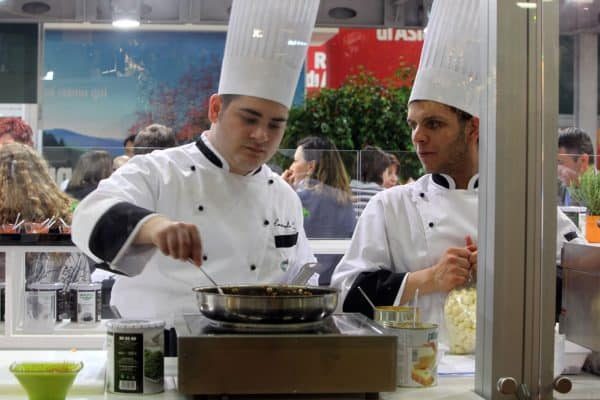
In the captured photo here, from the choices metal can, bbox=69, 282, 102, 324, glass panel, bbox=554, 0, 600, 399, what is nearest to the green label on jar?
metal can, bbox=69, 282, 102, 324

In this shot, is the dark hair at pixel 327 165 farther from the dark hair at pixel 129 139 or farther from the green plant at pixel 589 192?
the green plant at pixel 589 192

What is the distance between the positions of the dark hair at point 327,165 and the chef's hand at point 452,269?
0.94 ft

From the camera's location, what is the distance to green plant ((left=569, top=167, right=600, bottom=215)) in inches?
78.1

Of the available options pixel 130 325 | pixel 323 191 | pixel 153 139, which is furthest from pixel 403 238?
pixel 130 325

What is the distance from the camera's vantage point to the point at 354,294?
2.06 metres

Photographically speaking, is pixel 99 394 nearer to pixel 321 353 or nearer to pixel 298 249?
pixel 321 353

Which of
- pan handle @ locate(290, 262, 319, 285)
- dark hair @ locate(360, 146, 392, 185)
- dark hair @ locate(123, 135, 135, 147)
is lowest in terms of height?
pan handle @ locate(290, 262, 319, 285)

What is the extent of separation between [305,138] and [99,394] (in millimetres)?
776

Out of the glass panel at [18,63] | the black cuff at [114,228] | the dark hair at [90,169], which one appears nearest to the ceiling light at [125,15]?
the glass panel at [18,63]

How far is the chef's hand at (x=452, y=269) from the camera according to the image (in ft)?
6.65

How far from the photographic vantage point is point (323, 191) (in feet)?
6.86

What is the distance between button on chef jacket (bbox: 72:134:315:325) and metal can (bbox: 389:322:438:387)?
34cm

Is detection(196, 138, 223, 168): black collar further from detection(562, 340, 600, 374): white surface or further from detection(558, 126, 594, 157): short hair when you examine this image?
detection(562, 340, 600, 374): white surface

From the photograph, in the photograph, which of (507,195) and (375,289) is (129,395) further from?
(507,195)
